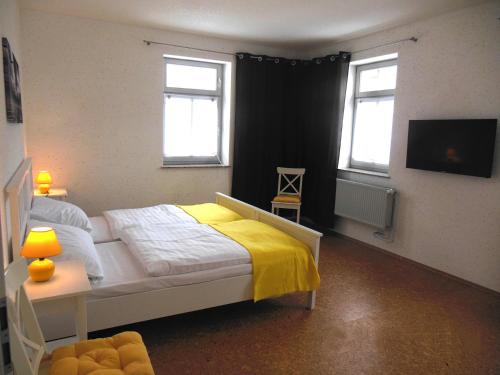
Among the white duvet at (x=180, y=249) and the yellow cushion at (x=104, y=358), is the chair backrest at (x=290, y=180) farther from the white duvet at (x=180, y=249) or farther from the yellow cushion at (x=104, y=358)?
the yellow cushion at (x=104, y=358)

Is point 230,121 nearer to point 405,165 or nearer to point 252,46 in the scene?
point 252,46

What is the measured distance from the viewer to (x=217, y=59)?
5.04 m

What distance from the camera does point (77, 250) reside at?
7.68 feet

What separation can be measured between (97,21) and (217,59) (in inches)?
59.9

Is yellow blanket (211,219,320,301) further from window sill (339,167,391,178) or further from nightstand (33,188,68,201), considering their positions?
nightstand (33,188,68,201)

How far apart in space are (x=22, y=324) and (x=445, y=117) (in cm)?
388

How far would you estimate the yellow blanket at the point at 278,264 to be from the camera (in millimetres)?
2746

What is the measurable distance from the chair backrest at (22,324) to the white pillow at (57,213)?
137 centimetres

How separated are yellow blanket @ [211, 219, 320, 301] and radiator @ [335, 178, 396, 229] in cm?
174

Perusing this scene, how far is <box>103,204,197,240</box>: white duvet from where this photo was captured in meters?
3.38

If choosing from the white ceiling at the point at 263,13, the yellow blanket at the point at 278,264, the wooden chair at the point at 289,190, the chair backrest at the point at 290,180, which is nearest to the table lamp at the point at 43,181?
the white ceiling at the point at 263,13

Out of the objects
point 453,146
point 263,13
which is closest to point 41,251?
point 263,13

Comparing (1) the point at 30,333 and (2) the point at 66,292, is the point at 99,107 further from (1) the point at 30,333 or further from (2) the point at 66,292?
(1) the point at 30,333

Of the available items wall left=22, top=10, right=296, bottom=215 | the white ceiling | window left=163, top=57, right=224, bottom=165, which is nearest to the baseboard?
window left=163, top=57, right=224, bottom=165
